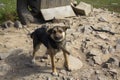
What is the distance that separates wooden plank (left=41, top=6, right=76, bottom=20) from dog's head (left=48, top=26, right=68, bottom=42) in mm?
3160

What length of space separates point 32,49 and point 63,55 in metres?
0.97

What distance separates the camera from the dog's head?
7305 millimetres

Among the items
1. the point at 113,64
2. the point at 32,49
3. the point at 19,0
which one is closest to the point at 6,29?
the point at 19,0

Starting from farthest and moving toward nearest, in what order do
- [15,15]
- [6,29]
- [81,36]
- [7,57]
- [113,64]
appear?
[15,15], [6,29], [81,36], [7,57], [113,64]

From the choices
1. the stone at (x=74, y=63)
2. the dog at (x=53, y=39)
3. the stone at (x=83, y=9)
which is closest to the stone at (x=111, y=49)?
the stone at (x=74, y=63)

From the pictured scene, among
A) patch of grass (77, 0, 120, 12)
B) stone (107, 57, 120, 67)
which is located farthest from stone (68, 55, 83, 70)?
patch of grass (77, 0, 120, 12)

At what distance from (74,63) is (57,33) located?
1230mm

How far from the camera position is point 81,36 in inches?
368

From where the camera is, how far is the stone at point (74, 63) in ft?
26.6

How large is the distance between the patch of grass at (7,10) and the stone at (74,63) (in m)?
4.18

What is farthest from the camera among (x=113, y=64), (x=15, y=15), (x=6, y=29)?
(x=15, y=15)

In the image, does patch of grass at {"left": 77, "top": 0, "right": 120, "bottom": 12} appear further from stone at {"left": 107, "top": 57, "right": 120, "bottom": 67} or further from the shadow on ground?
the shadow on ground

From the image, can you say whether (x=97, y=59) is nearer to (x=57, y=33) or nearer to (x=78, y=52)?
(x=78, y=52)

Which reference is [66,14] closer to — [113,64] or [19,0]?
[19,0]
